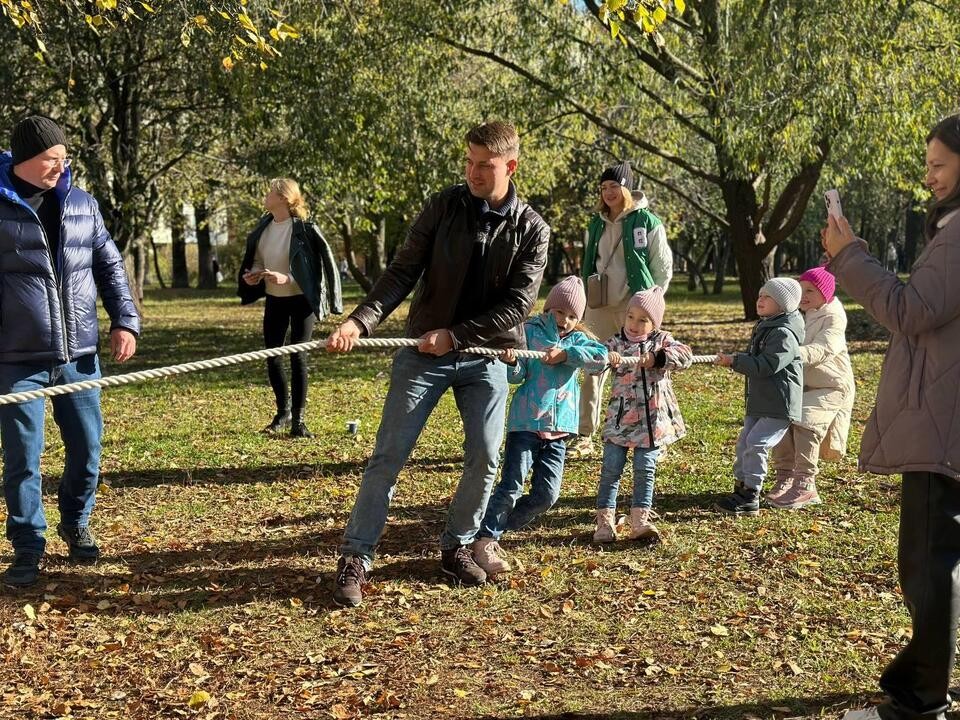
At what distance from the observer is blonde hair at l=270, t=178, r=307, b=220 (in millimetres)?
8703

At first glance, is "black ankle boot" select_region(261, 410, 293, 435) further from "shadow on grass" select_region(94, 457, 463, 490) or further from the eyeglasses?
the eyeglasses

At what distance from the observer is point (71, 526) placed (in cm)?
564

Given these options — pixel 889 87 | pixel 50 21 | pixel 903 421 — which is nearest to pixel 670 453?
pixel 903 421

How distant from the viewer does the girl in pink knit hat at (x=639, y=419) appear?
5.83 meters

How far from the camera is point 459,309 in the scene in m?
5.07

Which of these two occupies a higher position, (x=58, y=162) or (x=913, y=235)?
(x=913, y=235)

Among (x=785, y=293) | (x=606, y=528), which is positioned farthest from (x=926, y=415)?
(x=785, y=293)

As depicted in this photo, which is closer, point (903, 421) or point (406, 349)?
point (903, 421)

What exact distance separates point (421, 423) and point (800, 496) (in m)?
2.90

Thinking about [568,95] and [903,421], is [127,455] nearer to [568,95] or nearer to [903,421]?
[903,421]

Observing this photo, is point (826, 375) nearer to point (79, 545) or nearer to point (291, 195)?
point (291, 195)

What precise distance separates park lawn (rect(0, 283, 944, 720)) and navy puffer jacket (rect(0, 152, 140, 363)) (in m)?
1.22

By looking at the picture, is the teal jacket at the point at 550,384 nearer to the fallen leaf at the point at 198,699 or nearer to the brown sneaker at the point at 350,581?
the brown sneaker at the point at 350,581

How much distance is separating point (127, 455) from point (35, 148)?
3.92 m
